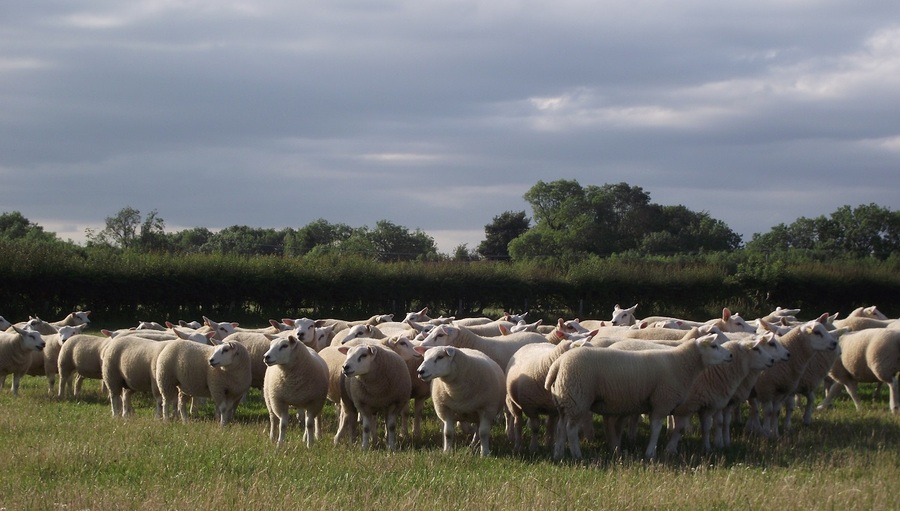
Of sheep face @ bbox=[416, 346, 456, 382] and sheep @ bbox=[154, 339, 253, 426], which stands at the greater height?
sheep face @ bbox=[416, 346, 456, 382]

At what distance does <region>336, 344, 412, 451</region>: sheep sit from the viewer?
1206 cm

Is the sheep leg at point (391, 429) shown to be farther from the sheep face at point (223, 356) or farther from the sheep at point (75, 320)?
the sheep at point (75, 320)

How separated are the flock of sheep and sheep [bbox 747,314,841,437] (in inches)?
0.7

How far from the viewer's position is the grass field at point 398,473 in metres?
8.23

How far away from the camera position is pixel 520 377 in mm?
12258

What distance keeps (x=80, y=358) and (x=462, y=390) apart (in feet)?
27.5

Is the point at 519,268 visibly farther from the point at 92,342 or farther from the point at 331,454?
the point at 331,454

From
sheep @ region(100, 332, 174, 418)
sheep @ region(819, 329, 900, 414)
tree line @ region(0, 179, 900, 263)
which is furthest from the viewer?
tree line @ region(0, 179, 900, 263)

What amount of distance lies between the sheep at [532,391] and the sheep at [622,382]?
408 mm

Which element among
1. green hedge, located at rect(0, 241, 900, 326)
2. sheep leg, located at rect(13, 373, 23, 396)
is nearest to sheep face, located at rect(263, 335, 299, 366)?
sheep leg, located at rect(13, 373, 23, 396)

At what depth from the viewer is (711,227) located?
319ft

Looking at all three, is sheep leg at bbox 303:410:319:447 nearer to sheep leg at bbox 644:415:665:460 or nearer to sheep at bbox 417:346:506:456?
sheep at bbox 417:346:506:456

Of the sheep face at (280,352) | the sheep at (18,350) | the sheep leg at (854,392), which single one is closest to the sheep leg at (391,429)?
the sheep face at (280,352)

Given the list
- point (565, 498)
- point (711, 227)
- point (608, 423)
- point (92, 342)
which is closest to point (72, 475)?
point (565, 498)
